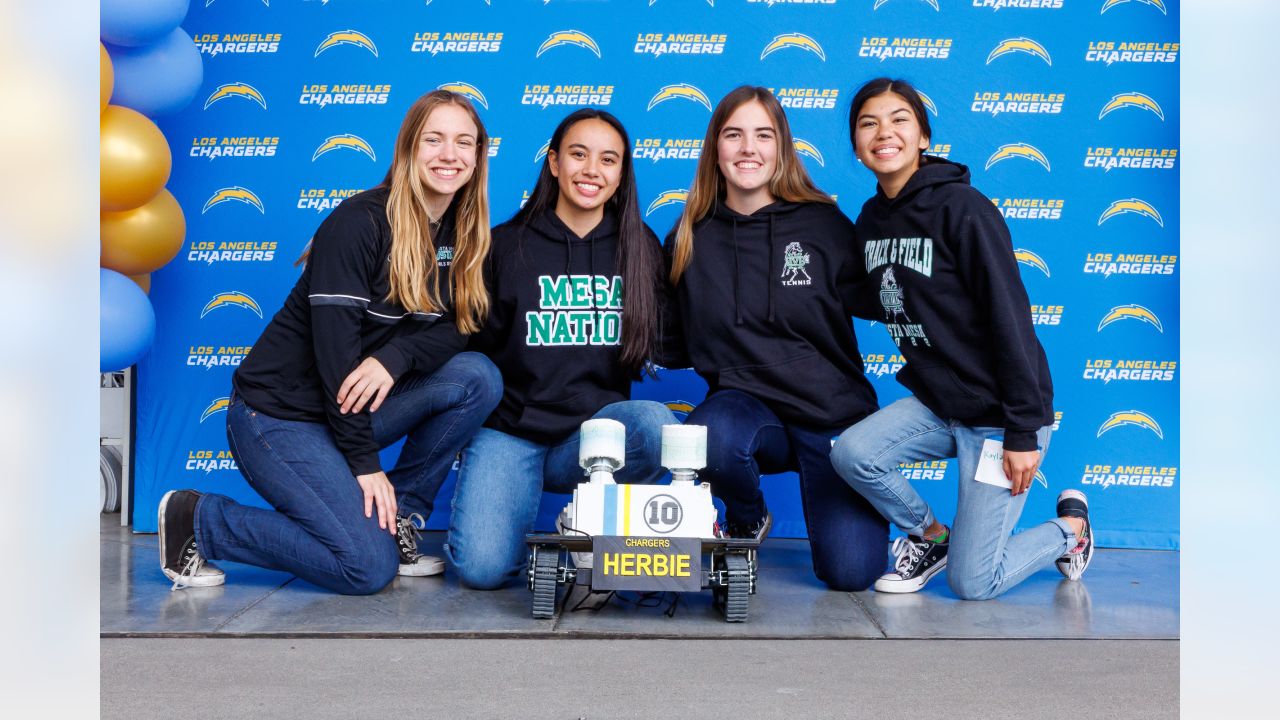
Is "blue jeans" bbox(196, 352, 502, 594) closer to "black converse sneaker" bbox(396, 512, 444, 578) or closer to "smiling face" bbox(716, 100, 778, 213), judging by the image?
"black converse sneaker" bbox(396, 512, 444, 578)

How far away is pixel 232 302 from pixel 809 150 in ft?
6.61

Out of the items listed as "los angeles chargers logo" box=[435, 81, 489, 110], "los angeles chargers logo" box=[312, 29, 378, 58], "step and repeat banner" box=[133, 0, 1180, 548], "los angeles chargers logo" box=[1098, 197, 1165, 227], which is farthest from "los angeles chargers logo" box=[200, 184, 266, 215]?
"los angeles chargers logo" box=[1098, 197, 1165, 227]

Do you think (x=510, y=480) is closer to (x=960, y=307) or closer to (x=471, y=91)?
(x=960, y=307)

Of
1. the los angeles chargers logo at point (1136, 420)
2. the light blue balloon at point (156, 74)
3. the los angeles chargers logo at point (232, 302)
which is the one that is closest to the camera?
the light blue balloon at point (156, 74)

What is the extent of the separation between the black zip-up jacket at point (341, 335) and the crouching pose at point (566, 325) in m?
0.23

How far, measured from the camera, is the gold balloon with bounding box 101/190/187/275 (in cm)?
290

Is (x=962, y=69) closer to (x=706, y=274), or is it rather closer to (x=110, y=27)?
(x=706, y=274)

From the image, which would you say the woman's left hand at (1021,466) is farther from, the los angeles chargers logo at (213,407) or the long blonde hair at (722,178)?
the los angeles chargers logo at (213,407)

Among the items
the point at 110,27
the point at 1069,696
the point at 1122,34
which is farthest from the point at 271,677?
the point at 1122,34

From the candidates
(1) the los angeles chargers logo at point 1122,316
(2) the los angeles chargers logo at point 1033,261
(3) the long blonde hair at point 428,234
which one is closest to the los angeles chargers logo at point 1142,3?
(2) the los angeles chargers logo at point 1033,261

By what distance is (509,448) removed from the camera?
271 centimetres

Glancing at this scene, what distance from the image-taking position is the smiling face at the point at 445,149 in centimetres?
261

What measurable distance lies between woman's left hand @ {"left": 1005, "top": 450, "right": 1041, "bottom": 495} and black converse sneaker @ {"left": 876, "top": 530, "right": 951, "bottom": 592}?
10.3 inches
